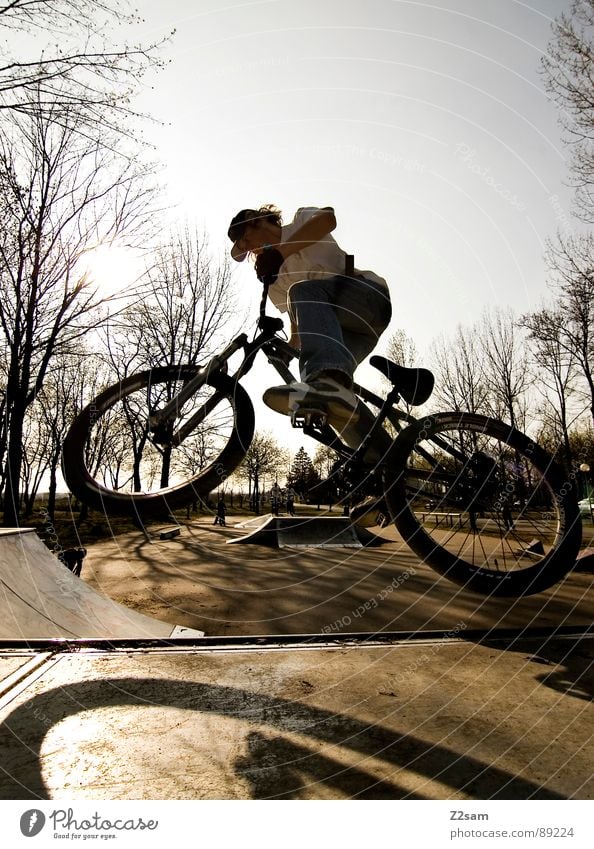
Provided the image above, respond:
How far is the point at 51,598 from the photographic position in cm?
466

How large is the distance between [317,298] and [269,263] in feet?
1.43

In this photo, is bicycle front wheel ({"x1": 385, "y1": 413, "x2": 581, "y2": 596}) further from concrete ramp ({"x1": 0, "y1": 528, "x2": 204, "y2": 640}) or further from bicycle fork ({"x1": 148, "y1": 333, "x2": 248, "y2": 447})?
concrete ramp ({"x1": 0, "y1": 528, "x2": 204, "y2": 640})

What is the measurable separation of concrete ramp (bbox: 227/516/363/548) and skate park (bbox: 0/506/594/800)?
6.77m

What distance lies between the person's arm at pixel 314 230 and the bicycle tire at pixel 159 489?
3.83 ft

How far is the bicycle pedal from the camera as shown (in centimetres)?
317

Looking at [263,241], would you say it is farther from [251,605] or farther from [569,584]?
[569,584]

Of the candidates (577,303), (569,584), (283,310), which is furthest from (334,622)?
(577,303)

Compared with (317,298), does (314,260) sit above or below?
above

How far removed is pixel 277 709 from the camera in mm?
2357

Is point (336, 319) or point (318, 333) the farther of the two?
point (336, 319)

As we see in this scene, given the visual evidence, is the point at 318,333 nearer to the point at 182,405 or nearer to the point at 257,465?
the point at 182,405

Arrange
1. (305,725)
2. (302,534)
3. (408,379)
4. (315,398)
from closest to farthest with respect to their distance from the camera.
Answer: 1. (305,725)
2. (315,398)
3. (408,379)
4. (302,534)

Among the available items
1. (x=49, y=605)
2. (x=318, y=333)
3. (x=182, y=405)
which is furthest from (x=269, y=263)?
(x=49, y=605)

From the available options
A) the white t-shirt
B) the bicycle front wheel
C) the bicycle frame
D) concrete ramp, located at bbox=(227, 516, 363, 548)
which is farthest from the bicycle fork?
concrete ramp, located at bbox=(227, 516, 363, 548)
